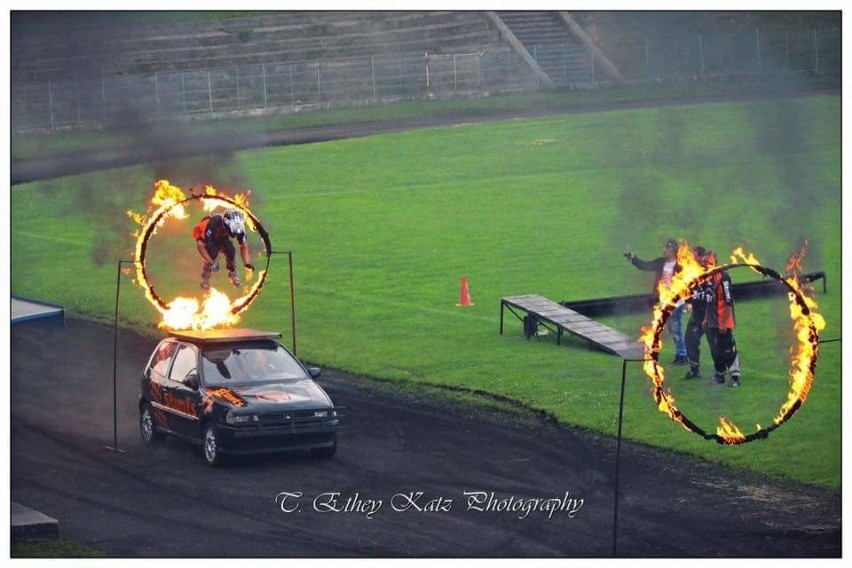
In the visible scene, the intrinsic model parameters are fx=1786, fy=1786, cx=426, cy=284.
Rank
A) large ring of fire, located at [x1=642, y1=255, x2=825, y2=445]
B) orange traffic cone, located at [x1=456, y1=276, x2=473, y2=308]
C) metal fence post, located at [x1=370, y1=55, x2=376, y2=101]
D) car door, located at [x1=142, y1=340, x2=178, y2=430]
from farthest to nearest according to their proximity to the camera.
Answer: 1. metal fence post, located at [x1=370, y1=55, x2=376, y2=101]
2. orange traffic cone, located at [x1=456, y1=276, x2=473, y2=308]
3. car door, located at [x1=142, y1=340, x2=178, y2=430]
4. large ring of fire, located at [x1=642, y1=255, x2=825, y2=445]

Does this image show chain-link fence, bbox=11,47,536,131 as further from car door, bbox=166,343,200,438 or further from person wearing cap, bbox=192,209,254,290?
car door, bbox=166,343,200,438

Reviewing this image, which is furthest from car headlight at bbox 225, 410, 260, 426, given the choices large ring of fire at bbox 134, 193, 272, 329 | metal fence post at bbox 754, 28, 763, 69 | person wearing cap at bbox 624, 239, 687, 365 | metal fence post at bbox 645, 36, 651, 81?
metal fence post at bbox 645, 36, 651, 81

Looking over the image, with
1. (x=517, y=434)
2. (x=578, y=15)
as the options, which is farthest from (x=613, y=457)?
(x=578, y=15)

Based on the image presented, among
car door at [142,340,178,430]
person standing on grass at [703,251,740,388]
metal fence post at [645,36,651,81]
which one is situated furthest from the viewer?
metal fence post at [645,36,651,81]

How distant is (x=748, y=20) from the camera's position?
60.2m

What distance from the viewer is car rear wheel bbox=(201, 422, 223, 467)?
2533 centimetres

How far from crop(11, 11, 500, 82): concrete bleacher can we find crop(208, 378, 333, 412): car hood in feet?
94.8

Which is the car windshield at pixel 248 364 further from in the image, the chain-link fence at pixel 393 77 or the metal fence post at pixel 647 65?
the metal fence post at pixel 647 65

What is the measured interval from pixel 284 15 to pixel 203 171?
20782 millimetres

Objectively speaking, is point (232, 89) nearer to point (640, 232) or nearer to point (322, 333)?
point (640, 232)

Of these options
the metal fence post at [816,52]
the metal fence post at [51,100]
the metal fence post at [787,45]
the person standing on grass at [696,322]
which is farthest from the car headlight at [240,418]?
the metal fence post at [787,45]

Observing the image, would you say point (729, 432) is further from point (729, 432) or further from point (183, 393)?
point (183, 393)

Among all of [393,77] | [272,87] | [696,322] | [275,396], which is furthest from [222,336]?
[393,77]

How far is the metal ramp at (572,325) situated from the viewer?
103 feet
